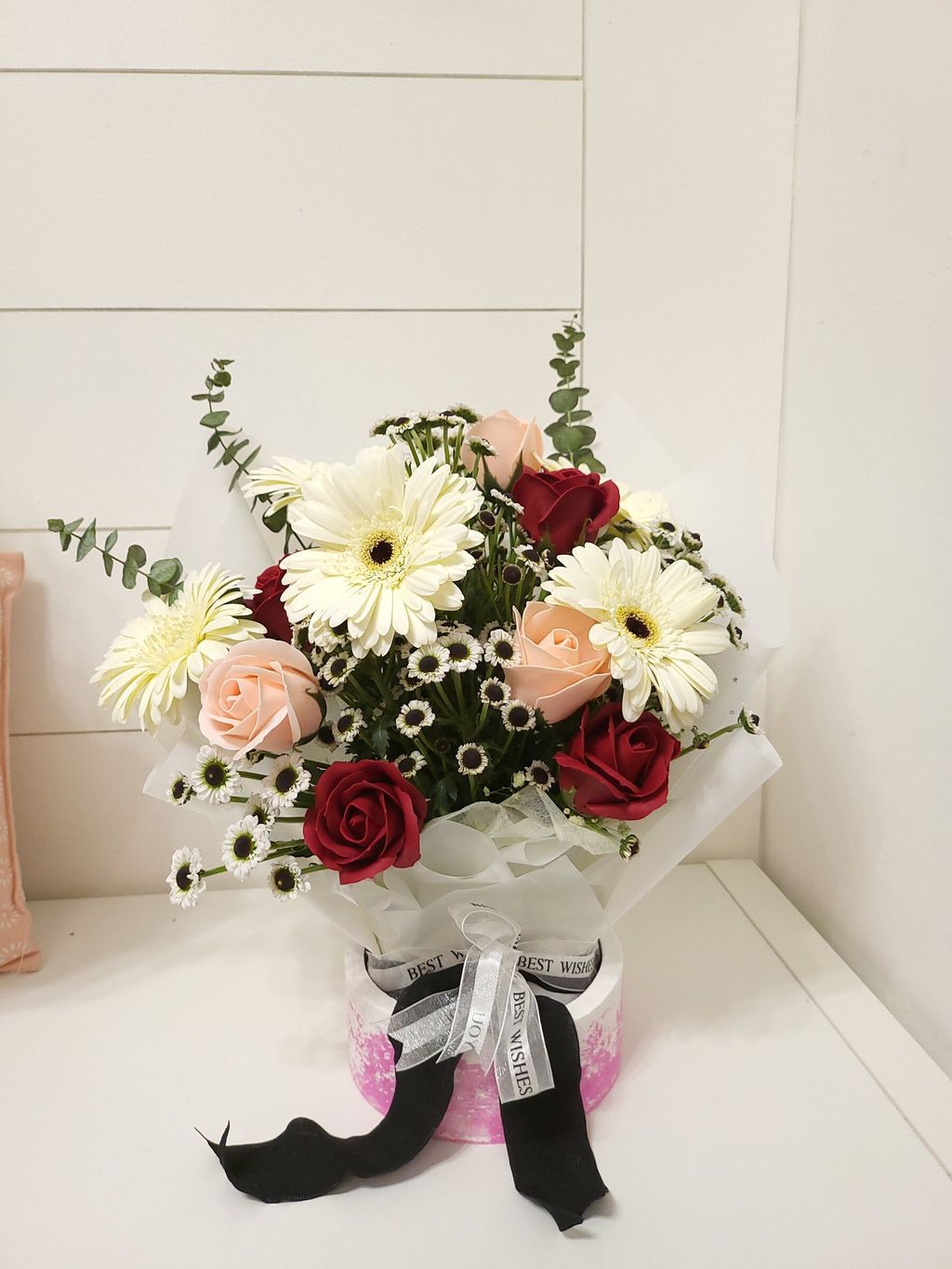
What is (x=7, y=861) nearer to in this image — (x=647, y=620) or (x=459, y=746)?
(x=459, y=746)

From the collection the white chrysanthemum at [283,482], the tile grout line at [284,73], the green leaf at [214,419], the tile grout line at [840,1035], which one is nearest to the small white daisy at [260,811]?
the white chrysanthemum at [283,482]

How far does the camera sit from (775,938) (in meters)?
0.88

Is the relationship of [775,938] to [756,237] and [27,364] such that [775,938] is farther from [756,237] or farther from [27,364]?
[27,364]

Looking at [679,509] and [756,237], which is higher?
[756,237]

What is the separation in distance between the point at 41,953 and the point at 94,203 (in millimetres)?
745

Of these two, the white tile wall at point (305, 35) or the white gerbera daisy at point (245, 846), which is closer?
the white gerbera daisy at point (245, 846)

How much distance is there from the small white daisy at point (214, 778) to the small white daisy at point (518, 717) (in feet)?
0.60

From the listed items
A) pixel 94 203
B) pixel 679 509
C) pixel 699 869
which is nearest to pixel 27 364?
pixel 94 203

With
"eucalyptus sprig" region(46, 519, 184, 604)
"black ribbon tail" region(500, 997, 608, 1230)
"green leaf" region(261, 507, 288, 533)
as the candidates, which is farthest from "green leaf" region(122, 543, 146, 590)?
"black ribbon tail" region(500, 997, 608, 1230)

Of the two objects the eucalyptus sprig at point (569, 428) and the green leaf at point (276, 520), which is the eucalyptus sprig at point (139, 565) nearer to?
the green leaf at point (276, 520)

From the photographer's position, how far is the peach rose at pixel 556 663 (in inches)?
21.7

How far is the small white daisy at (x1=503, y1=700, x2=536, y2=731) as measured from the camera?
558 millimetres

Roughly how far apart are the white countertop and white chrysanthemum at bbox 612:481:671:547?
1.41 ft

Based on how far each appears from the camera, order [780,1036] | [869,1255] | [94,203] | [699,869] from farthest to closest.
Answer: [699,869]
[94,203]
[780,1036]
[869,1255]
